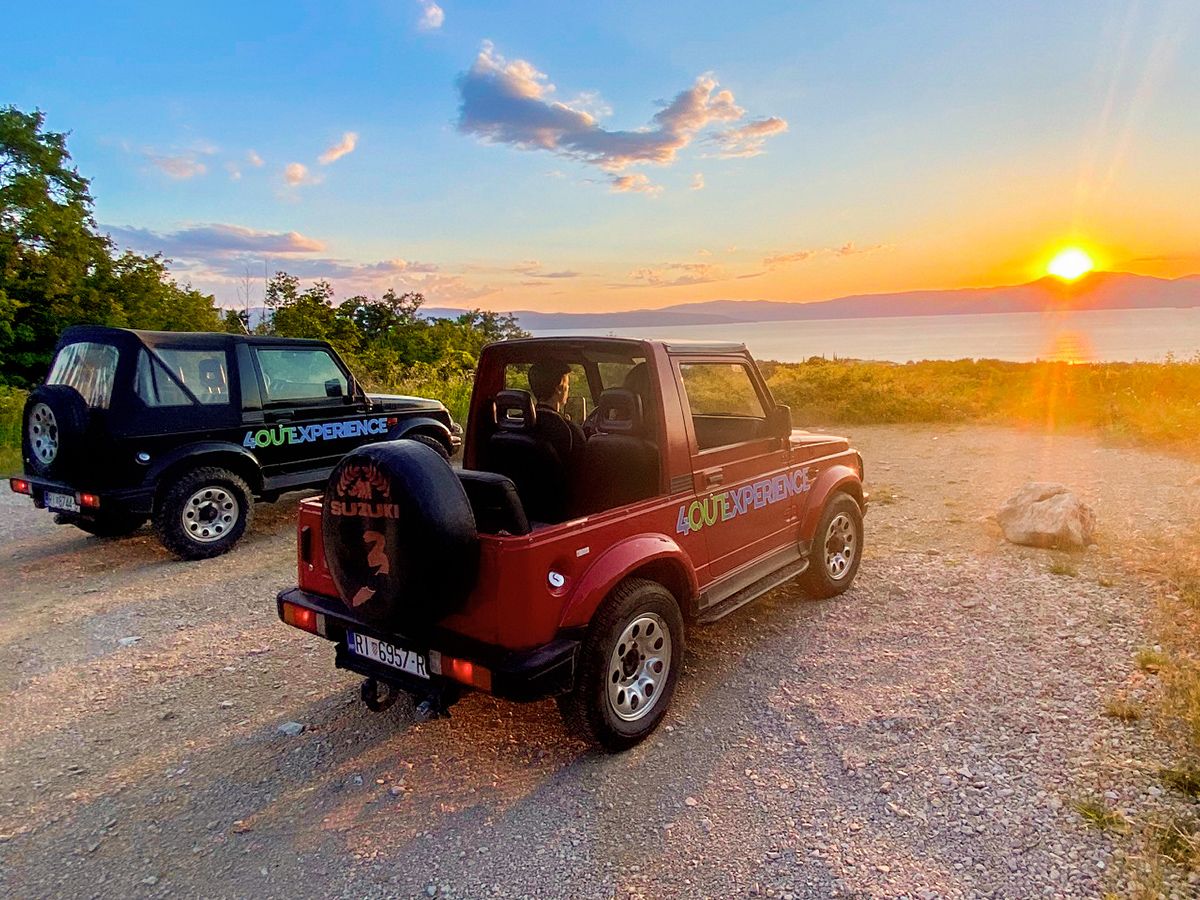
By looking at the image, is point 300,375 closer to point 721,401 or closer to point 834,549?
point 721,401

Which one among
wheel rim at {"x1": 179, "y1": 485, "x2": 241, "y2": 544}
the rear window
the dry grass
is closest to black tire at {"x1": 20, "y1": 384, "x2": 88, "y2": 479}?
the rear window

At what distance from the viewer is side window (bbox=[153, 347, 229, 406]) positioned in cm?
643

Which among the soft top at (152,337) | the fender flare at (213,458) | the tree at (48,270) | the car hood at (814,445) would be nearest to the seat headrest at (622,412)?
the car hood at (814,445)

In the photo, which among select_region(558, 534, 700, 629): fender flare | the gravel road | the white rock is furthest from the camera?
the white rock

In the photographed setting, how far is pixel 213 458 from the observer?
656 cm

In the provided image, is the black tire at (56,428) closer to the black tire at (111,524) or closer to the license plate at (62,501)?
the license plate at (62,501)

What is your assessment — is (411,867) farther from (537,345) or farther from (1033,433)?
(1033,433)

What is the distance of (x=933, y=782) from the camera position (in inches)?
119

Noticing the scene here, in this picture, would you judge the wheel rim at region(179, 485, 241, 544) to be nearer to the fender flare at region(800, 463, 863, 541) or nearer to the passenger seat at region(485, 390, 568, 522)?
the passenger seat at region(485, 390, 568, 522)

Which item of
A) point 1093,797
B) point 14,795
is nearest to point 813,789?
point 1093,797

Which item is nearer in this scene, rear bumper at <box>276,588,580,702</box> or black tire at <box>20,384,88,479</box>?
rear bumper at <box>276,588,580,702</box>

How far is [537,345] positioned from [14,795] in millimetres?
3249

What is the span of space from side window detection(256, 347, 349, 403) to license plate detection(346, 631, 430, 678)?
4774 mm

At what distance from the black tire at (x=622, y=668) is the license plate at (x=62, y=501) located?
204 inches
